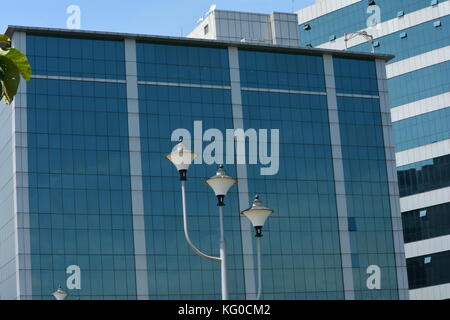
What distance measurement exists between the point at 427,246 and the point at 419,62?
56.6ft

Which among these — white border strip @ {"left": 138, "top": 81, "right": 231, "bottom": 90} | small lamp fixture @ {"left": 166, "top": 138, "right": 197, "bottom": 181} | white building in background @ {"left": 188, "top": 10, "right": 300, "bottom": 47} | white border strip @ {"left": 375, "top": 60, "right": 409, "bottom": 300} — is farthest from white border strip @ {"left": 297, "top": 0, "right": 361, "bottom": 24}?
small lamp fixture @ {"left": 166, "top": 138, "right": 197, "bottom": 181}

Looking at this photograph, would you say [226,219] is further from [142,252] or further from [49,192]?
[49,192]

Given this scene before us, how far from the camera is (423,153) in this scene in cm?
9281

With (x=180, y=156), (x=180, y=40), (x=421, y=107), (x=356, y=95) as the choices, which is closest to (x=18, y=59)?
(x=180, y=156)

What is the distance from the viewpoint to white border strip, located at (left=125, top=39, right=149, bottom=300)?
73.8m

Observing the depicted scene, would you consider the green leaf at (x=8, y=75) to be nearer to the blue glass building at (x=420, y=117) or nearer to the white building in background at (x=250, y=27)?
the white building in background at (x=250, y=27)

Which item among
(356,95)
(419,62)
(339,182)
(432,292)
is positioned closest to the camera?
(339,182)

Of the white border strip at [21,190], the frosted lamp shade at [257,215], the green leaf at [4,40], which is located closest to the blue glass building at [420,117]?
the white border strip at [21,190]

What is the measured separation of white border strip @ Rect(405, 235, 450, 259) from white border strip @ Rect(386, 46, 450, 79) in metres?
16.2

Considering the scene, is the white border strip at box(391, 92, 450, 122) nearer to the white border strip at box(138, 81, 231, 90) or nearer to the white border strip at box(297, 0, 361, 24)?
the white border strip at box(297, 0, 361, 24)

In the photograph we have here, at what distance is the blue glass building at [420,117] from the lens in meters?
91.0

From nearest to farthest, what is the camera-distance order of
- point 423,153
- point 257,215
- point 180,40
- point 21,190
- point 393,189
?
1. point 257,215
2. point 21,190
3. point 180,40
4. point 393,189
5. point 423,153

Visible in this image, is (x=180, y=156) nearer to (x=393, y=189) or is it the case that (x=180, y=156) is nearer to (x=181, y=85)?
(x=181, y=85)

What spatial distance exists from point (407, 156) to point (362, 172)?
13164 mm
